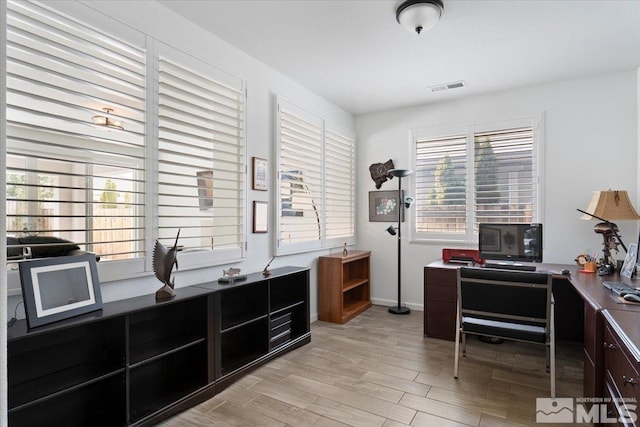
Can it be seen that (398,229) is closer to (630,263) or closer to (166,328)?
(630,263)

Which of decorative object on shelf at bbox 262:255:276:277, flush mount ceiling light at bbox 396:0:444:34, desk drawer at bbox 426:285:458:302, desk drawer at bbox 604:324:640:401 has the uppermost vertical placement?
flush mount ceiling light at bbox 396:0:444:34

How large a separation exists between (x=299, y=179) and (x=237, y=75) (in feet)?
4.29

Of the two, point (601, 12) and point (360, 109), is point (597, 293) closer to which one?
point (601, 12)

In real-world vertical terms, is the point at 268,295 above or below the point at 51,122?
below

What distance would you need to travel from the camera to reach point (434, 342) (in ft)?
11.5

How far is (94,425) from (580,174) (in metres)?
4.76

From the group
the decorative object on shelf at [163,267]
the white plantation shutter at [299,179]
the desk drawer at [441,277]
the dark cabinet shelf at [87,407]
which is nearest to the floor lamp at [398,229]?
the desk drawer at [441,277]

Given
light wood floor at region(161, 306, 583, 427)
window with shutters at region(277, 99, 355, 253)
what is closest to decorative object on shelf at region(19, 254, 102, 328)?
light wood floor at region(161, 306, 583, 427)

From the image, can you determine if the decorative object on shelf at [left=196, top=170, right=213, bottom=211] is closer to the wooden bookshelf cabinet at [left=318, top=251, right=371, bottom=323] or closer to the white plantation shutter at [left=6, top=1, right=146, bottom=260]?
the white plantation shutter at [left=6, top=1, right=146, bottom=260]

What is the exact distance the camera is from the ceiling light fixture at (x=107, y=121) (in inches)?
84.8

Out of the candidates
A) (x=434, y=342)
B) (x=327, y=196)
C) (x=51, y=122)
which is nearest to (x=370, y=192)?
(x=327, y=196)

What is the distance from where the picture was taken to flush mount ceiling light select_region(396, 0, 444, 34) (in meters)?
2.39

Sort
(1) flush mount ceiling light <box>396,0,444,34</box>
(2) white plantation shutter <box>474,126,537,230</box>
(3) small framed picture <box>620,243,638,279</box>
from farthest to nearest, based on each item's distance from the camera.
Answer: (2) white plantation shutter <box>474,126,537,230</box>
(3) small framed picture <box>620,243,638,279</box>
(1) flush mount ceiling light <box>396,0,444,34</box>

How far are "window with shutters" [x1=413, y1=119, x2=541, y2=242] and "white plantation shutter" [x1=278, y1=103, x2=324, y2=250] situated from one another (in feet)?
4.56
